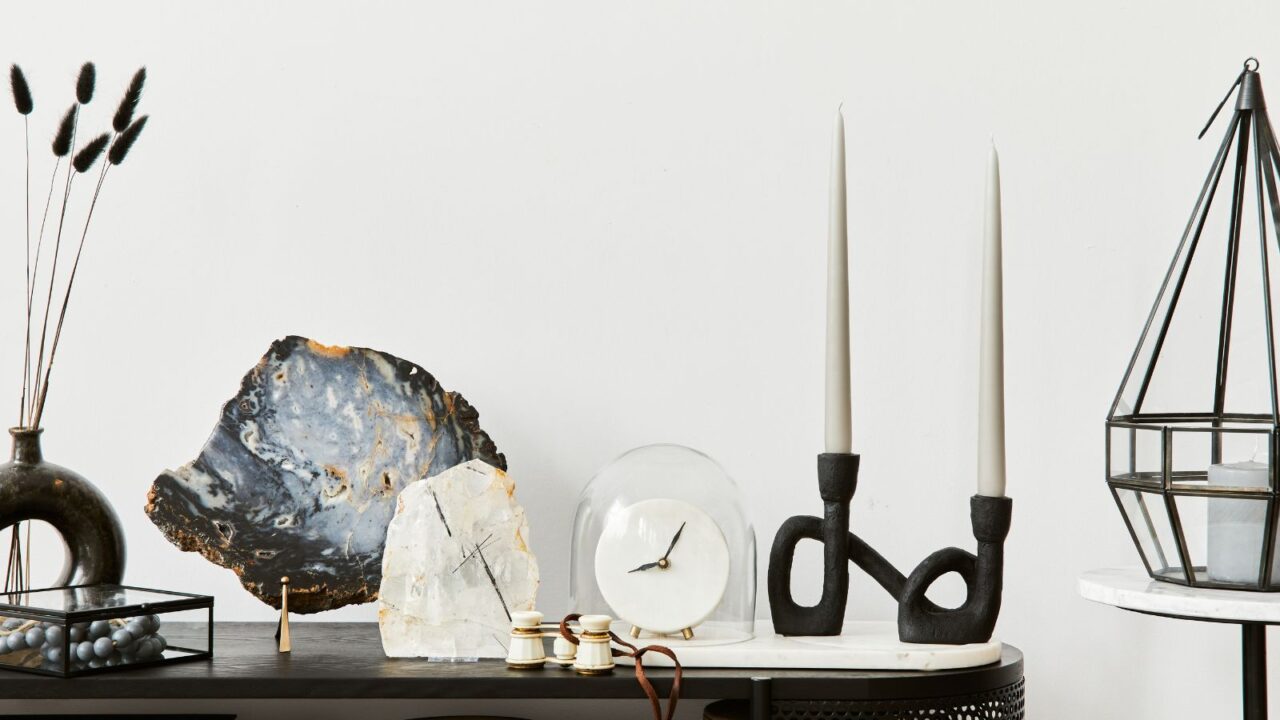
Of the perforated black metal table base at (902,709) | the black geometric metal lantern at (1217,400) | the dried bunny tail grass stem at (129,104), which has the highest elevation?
the dried bunny tail grass stem at (129,104)

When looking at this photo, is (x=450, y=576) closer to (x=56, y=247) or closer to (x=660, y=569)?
(x=660, y=569)

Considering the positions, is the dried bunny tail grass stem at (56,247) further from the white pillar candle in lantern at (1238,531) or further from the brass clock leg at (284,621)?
the white pillar candle in lantern at (1238,531)

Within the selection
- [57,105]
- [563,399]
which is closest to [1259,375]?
[563,399]

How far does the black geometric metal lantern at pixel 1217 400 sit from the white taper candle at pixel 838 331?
0.63 feet

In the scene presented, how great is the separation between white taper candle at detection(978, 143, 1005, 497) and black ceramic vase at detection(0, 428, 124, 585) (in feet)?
2.17

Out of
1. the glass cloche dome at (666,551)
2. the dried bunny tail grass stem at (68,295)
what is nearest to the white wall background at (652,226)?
the dried bunny tail grass stem at (68,295)

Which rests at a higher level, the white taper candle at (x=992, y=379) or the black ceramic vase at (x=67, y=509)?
the white taper candle at (x=992, y=379)

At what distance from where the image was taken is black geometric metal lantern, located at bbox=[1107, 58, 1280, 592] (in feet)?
2.39

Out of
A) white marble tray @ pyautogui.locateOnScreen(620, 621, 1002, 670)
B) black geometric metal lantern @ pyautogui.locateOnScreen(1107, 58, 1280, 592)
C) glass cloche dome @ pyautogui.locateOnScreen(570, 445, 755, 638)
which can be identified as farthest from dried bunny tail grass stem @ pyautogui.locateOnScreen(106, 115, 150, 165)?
black geometric metal lantern @ pyautogui.locateOnScreen(1107, 58, 1280, 592)

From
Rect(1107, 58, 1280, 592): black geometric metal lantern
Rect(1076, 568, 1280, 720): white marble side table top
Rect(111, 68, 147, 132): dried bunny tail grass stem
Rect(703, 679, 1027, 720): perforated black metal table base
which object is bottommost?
Rect(703, 679, 1027, 720): perforated black metal table base

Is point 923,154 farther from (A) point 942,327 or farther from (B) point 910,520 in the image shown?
(B) point 910,520

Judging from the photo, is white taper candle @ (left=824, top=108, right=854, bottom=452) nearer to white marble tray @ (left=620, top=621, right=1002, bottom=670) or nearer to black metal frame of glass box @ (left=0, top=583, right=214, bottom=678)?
white marble tray @ (left=620, top=621, right=1002, bottom=670)

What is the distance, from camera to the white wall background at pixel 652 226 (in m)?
0.97

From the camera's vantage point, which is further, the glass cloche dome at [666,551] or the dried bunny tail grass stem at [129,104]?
the dried bunny tail grass stem at [129,104]
